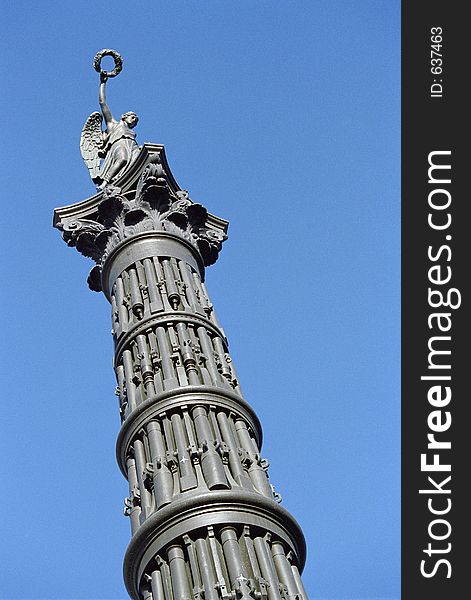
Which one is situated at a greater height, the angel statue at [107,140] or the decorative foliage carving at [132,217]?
the angel statue at [107,140]

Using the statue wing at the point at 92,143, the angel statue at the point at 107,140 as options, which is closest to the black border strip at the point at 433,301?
the angel statue at the point at 107,140

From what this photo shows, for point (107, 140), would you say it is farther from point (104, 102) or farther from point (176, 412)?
point (176, 412)

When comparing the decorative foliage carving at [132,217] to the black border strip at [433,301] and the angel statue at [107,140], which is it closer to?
the angel statue at [107,140]

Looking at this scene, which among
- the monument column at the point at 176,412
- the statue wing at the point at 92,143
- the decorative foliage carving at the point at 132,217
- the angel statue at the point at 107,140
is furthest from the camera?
the statue wing at the point at 92,143

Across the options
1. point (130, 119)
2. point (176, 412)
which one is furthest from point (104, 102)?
point (176, 412)

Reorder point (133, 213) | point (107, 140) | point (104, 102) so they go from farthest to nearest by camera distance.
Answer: point (104, 102)
point (107, 140)
point (133, 213)

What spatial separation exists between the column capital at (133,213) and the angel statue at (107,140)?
156 cm

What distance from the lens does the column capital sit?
2427 cm

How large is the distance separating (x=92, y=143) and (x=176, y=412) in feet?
44.6

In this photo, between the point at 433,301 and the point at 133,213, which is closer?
the point at 433,301

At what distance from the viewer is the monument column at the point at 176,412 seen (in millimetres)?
15391

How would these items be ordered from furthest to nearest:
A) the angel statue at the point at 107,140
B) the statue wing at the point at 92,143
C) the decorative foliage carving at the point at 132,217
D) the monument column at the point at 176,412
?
1. the statue wing at the point at 92,143
2. the angel statue at the point at 107,140
3. the decorative foliage carving at the point at 132,217
4. the monument column at the point at 176,412

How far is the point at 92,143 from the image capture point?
30.1 meters

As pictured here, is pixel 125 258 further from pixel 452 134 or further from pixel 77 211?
pixel 452 134
